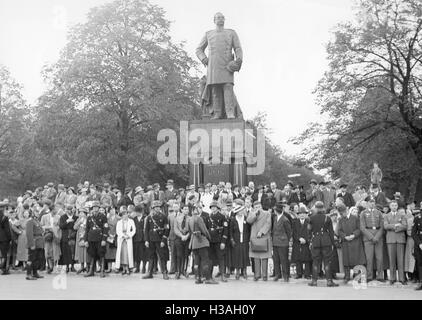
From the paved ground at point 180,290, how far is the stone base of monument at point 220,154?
4.92 meters

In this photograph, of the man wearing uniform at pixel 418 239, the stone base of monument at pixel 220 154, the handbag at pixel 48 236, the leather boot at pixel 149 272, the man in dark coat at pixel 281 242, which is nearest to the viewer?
the man wearing uniform at pixel 418 239

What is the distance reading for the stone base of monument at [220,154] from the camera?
19.2 m

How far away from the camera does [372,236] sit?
46.9 feet

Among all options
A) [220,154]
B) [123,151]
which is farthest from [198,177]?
[123,151]

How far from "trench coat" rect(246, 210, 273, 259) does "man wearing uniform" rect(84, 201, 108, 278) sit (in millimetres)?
3869

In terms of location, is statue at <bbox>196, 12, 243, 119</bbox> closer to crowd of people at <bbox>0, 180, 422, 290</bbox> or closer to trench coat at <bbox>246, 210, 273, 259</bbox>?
crowd of people at <bbox>0, 180, 422, 290</bbox>

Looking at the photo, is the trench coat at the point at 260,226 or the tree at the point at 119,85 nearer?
the trench coat at the point at 260,226

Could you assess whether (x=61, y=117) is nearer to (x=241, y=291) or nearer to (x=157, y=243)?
(x=157, y=243)

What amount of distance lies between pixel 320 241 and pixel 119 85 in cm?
2468

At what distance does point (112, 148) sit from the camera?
3606cm

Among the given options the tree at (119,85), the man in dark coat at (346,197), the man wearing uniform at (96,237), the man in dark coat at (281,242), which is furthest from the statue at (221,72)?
the tree at (119,85)

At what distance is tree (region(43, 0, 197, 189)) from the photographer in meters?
35.4

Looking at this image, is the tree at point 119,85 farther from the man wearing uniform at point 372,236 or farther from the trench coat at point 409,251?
the trench coat at point 409,251

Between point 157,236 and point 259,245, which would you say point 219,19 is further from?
point 259,245
